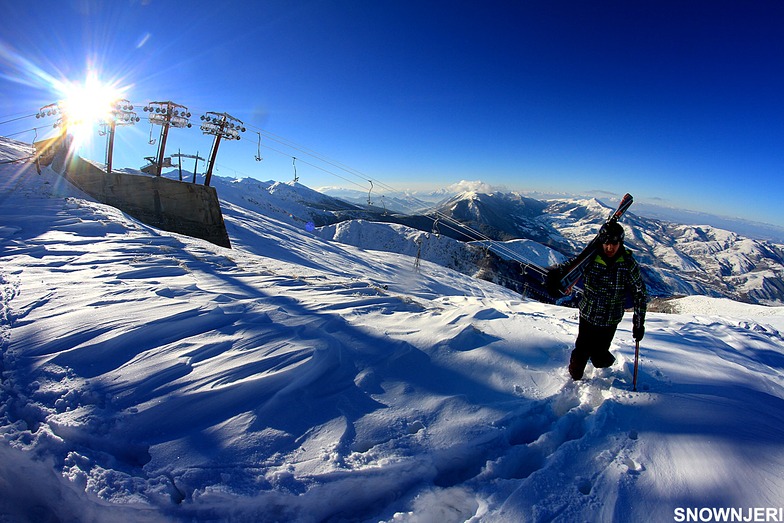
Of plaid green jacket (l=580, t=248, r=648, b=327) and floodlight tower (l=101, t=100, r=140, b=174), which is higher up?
floodlight tower (l=101, t=100, r=140, b=174)

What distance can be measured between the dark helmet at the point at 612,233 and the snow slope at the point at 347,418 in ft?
5.32

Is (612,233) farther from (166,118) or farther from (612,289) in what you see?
(166,118)

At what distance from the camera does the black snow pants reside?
379 cm

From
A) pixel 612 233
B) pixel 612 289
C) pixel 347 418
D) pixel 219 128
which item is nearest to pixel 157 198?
pixel 219 128

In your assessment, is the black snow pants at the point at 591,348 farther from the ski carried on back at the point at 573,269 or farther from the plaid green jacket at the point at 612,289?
the ski carried on back at the point at 573,269

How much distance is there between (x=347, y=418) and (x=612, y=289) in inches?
133

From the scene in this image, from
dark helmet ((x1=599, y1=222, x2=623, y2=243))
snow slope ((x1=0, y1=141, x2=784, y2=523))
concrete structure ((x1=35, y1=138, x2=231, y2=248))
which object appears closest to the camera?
snow slope ((x1=0, y1=141, x2=784, y2=523))

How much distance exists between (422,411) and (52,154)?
30025 mm

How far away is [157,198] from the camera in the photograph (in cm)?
1806

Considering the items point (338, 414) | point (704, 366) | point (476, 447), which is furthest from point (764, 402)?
point (338, 414)

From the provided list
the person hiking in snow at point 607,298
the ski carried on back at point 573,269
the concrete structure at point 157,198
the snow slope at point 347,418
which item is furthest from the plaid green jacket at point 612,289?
the concrete structure at point 157,198

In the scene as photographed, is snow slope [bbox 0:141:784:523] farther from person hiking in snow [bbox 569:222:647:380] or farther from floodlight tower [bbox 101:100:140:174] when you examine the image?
floodlight tower [bbox 101:100:140:174]

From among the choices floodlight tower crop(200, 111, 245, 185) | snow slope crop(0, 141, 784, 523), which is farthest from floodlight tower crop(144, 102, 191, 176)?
snow slope crop(0, 141, 784, 523)

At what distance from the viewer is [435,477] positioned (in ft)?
8.33
